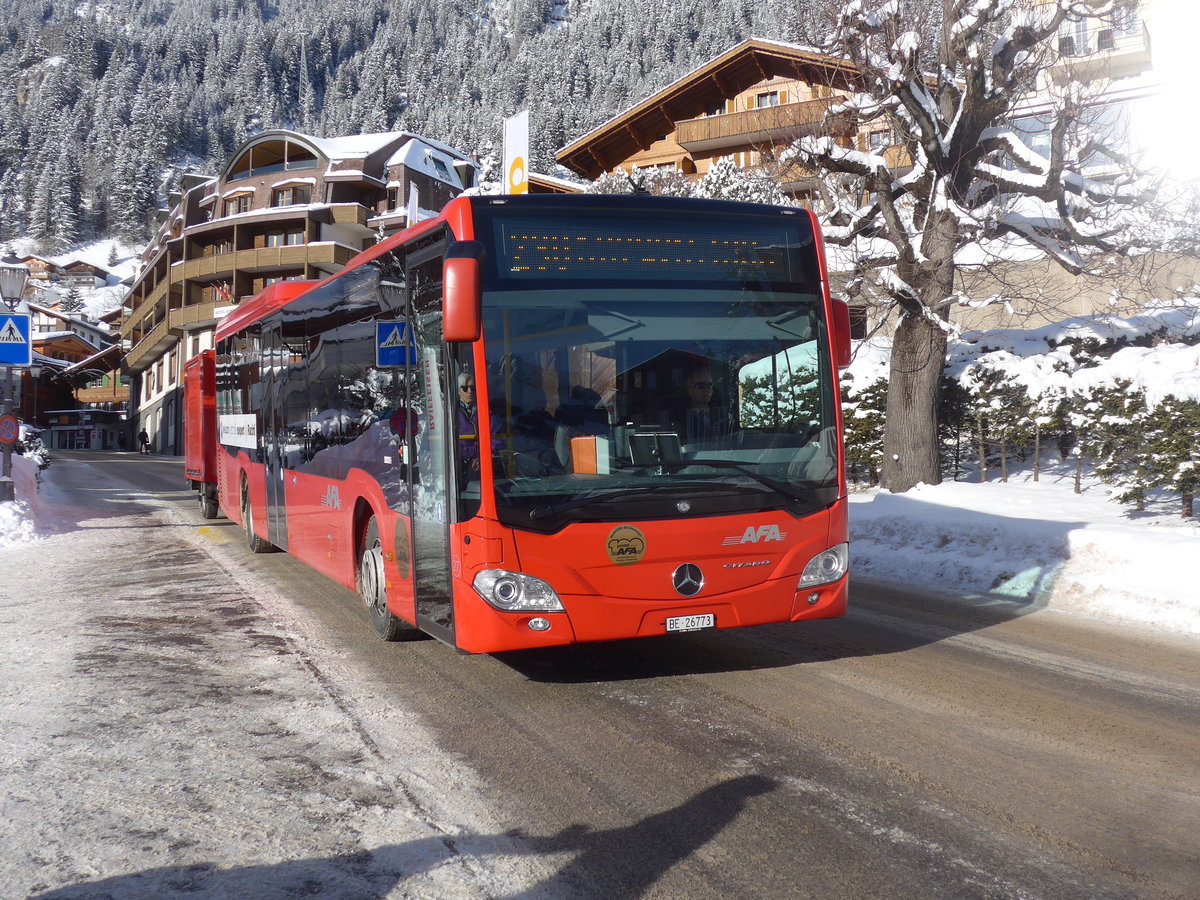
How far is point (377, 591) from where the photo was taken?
738cm

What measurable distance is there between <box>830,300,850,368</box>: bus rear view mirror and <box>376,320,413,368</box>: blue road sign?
2718mm

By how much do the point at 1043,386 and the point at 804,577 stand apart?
34.7 ft

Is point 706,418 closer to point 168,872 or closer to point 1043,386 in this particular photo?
point 168,872

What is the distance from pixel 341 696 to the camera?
5879 mm

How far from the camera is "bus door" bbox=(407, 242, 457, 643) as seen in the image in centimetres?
582

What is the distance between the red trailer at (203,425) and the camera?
1666cm

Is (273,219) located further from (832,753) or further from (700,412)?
(832,753)

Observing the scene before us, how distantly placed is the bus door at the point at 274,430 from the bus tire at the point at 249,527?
0.88 metres

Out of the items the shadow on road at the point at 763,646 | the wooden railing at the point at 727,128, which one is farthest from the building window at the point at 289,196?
the shadow on road at the point at 763,646

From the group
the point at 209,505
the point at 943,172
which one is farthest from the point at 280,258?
the point at 943,172

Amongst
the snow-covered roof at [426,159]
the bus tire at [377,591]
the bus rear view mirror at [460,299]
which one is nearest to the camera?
the bus rear view mirror at [460,299]

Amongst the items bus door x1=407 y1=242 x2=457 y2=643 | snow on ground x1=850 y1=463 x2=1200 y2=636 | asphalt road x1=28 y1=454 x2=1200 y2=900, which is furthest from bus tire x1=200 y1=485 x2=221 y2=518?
bus door x1=407 y1=242 x2=457 y2=643

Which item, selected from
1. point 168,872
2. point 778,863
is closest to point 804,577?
point 778,863

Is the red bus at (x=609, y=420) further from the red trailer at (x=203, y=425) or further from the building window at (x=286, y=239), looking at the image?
the building window at (x=286, y=239)
